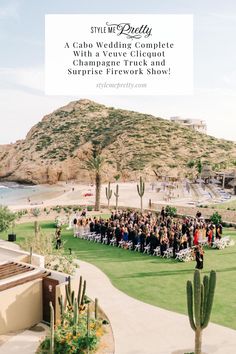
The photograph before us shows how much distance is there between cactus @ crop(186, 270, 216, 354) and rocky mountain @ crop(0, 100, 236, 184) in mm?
76209

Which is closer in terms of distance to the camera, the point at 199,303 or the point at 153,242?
the point at 199,303

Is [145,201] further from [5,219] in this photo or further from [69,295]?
[69,295]

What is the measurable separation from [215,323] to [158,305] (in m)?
2.38

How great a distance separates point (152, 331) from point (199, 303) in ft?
11.3

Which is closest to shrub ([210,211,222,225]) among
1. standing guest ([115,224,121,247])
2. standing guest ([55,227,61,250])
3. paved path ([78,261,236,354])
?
standing guest ([115,224,121,247])

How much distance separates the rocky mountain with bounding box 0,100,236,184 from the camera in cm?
9462

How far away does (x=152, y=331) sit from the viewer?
1301 cm

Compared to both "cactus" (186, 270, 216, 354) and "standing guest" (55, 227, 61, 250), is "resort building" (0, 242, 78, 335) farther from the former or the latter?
"standing guest" (55, 227, 61, 250)

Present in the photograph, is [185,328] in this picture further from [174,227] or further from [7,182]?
[7,182]

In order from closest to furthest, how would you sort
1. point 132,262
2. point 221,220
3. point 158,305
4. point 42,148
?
1. point 158,305
2. point 132,262
3. point 221,220
4. point 42,148

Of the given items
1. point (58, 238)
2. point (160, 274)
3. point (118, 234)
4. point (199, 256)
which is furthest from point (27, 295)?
point (118, 234)

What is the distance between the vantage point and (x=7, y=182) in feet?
351

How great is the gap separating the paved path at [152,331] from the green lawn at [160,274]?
0.73 m

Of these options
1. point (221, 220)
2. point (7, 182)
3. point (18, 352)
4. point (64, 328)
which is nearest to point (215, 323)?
point (64, 328)
